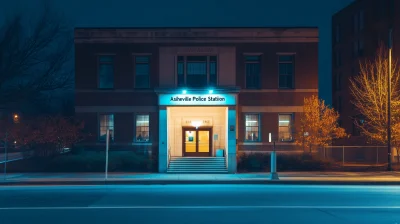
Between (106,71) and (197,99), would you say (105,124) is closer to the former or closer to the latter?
(106,71)

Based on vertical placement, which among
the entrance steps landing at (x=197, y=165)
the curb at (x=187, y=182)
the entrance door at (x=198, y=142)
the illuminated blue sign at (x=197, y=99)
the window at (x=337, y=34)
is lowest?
the curb at (x=187, y=182)

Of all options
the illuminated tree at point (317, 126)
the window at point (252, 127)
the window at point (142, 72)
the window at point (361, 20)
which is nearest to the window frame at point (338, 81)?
the window at point (361, 20)

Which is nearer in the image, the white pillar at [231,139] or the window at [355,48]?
the white pillar at [231,139]

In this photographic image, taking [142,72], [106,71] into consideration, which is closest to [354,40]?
[142,72]

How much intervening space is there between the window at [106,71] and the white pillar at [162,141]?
4886 millimetres

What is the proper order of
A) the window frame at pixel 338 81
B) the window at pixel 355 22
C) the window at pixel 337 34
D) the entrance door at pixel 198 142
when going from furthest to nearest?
1. the window at pixel 337 34
2. the window frame at pixel 338 81
3. the window at pixel 355 22
4. the entrance door at pixel 198 142

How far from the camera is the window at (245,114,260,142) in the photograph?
102 ft

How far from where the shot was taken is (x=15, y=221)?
12.3m

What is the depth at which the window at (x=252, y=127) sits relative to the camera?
31.1 metres

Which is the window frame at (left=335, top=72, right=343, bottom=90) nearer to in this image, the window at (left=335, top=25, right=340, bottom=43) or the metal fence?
the window at (left=335, top=25, right=340, bottom=43)

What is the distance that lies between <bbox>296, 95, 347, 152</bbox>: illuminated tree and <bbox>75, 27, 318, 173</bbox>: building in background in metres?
1.15

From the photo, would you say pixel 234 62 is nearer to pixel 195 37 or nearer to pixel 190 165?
pixel 195 37

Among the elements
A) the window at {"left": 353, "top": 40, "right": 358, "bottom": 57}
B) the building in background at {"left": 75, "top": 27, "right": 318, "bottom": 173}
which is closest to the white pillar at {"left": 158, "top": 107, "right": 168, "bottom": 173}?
the building in background at {"left": 75, "top": 27, "right": 318, "bottom": 173}

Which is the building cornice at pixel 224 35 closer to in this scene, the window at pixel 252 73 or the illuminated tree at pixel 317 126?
the window at pixel 252 73
